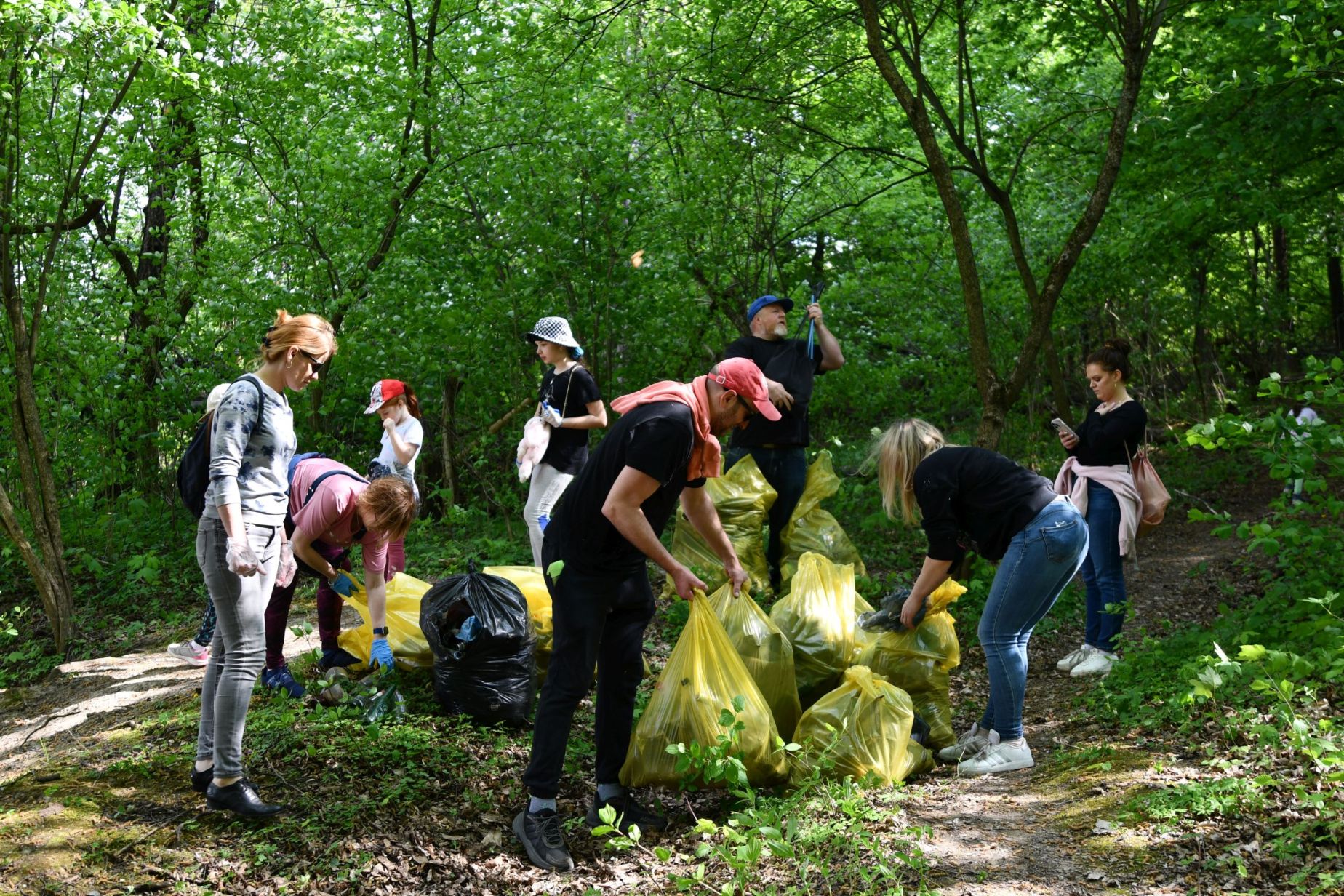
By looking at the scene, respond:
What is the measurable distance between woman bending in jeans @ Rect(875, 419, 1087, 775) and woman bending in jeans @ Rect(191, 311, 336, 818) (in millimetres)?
2149

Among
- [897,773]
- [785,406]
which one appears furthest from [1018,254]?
[897,773]

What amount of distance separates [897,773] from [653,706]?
3.02 feet

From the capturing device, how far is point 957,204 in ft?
20.9

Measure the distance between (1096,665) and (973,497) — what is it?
1772 mm

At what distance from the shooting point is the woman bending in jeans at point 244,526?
127 inches

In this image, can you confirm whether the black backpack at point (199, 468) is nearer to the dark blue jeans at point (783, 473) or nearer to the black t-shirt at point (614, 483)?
the black t-shirt at point (614, 483)

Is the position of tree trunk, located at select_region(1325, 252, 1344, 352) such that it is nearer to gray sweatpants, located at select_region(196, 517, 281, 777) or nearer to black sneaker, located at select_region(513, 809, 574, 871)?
black sneaker, located at select_region(513, 809, 574, 871)

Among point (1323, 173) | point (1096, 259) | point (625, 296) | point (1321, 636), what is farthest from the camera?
point (1096, 259)

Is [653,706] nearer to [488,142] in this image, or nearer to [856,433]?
[488,142]

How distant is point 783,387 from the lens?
560 centimetres

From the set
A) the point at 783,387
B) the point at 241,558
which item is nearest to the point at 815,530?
the point at 783,387

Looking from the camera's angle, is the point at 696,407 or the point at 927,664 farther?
the point at 927,664

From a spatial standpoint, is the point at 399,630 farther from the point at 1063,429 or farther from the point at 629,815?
the point at 1063,429

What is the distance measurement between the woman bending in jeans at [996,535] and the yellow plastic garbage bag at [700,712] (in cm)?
80
